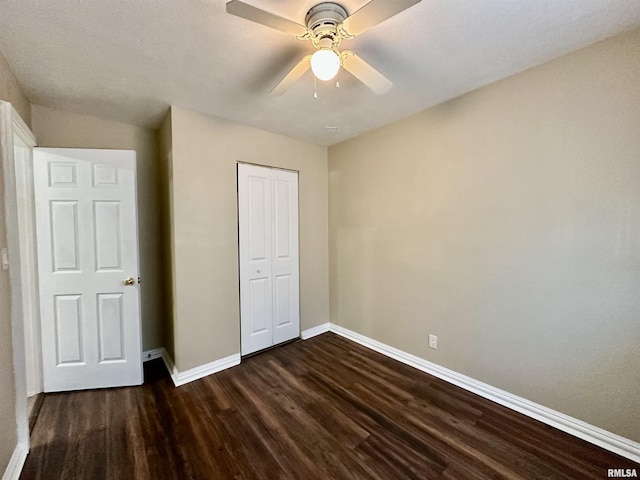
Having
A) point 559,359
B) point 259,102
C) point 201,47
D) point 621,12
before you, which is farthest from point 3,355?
point 621,12

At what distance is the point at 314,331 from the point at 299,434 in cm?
166

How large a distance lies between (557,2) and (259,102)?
77.3 inches

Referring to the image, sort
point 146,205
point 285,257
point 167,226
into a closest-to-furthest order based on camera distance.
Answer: point 167,226
point 146,205
point 285,257

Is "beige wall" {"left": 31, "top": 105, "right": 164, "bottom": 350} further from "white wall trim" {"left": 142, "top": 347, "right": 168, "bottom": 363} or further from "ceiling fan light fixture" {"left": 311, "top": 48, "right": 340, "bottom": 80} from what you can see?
"ceiling fan light fixture" {"left": 311, "top": 48, "right": 340, "bottom": 80}

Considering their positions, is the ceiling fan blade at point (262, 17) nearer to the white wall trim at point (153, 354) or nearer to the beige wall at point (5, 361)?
the beige wall at point (5, 361)

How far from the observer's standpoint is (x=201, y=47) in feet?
5.24

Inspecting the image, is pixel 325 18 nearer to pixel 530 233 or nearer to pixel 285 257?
pixel 530 233

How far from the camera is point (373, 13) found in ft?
3.85

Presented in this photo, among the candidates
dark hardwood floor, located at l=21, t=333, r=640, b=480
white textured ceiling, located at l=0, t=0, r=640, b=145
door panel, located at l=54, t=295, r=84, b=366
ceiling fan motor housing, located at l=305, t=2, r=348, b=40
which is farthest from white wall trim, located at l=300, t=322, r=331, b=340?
ceiling fan motor housing, located at l=305, t=2, r=348, b=40

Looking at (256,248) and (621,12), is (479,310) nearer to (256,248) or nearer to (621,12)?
(621,12)

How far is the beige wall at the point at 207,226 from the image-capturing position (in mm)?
2395

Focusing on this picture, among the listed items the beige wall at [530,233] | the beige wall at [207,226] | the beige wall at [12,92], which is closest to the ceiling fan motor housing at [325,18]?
the beige wall at [530,233]
